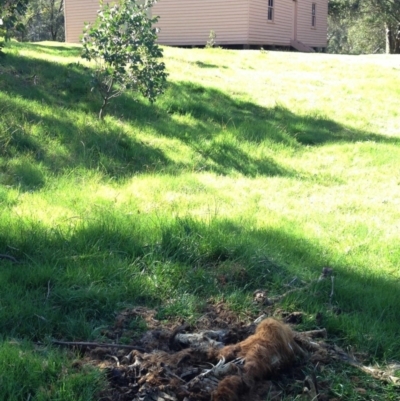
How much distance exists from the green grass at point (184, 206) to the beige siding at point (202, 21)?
1243cm

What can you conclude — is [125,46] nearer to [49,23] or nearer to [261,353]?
[261,353]

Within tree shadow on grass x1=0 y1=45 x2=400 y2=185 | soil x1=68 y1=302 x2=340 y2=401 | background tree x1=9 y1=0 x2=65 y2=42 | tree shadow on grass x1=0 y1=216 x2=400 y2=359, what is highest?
background tree x1=9 y1=0 x2=65 y2=42

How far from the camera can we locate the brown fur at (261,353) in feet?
9.84

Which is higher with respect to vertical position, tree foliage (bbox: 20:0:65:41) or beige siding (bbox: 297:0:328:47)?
tree foliage (bbox: 20:0:65:41)

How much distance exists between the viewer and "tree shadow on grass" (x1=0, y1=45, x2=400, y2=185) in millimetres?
7582

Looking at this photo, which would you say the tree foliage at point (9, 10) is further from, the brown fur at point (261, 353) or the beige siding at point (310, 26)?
the beige siding at point (310, 26)

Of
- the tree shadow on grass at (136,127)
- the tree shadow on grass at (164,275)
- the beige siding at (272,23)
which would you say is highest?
the beige siding at (272,23)

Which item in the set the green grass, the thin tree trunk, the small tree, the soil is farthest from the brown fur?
the thin tree trunk

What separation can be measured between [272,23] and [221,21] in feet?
9.00

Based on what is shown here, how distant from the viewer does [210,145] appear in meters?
8.74

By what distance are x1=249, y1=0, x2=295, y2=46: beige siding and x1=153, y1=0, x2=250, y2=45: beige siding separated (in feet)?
1.64

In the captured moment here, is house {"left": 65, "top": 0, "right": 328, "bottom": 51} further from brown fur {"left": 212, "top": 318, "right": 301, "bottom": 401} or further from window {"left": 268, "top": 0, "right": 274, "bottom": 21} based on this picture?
brown fur {"left": 212, "top": 318, "right": 301, "bottom": 401}

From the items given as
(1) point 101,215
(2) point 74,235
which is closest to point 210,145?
(1) point 101,215

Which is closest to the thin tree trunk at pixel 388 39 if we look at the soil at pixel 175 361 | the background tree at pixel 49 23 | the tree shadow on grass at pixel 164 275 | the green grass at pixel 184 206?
the background tree at pixel 49 23
